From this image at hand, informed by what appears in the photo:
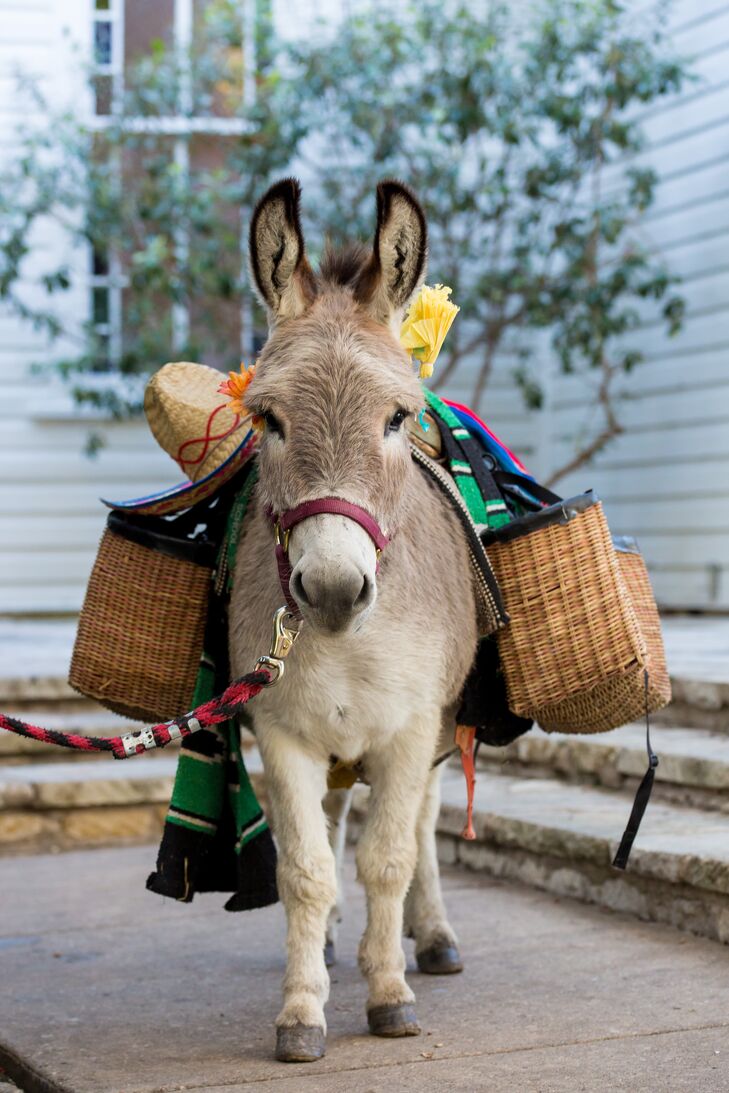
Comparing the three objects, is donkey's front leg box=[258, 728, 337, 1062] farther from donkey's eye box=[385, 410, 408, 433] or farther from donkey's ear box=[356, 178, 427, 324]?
donkey's ear box=[356, 178, 427, 324]

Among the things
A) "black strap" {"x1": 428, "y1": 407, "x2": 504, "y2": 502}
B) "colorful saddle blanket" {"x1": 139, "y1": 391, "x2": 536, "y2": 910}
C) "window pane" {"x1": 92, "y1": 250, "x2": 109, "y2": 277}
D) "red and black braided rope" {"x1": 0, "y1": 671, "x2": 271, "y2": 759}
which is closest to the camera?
"red and black braided rope" {"x1": 0, "y1": 671, "x2": 271, "y2": 759}

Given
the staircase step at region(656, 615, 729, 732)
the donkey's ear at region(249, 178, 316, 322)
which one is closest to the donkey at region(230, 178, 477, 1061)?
the donkey's ear at region(249, 178, 316, 322)

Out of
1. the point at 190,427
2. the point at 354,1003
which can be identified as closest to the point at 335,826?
the point at 354,1003

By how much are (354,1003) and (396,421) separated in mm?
1722

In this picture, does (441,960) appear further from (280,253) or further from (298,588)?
(280,253)

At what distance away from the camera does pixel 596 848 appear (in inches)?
195

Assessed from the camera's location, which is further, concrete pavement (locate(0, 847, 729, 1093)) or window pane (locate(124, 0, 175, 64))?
window pane (locate(124, 0, 175, 64))

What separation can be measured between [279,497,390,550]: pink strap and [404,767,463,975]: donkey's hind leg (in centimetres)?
141

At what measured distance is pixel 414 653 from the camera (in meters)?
3.45

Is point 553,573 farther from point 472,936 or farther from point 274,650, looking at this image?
point 472,936

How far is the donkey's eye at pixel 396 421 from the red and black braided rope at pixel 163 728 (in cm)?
63

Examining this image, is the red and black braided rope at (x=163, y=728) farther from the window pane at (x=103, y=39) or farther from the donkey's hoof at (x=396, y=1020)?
the window pane at (x=103, y=39)

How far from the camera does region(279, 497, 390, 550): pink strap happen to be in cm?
298

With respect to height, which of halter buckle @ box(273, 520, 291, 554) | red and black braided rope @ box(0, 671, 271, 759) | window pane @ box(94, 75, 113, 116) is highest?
window pane @ box(94, 75, 113, 116)
